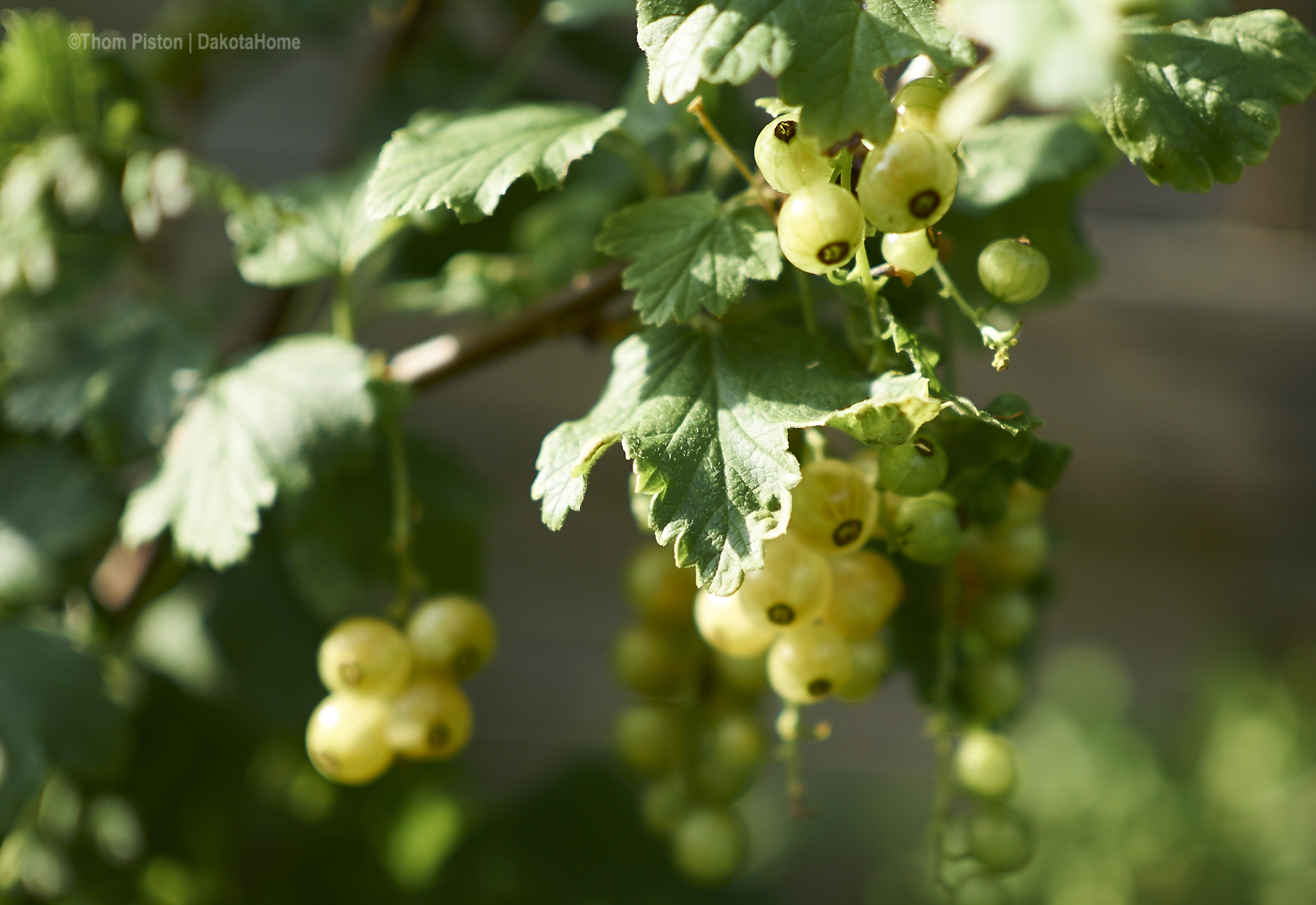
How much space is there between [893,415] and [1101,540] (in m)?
1.01

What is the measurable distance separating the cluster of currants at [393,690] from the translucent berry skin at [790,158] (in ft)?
0.81

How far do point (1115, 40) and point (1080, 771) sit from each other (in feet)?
2.98

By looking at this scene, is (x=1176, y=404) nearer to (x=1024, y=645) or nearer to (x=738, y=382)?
(x=1024, y=645)

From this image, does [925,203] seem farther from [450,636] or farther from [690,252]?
[450,636]

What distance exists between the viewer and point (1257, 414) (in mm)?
1063

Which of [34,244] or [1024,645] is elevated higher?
[34,244]

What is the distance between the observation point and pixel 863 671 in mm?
375

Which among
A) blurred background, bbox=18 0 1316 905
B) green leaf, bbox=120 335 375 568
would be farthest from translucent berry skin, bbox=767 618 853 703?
blurred background, bbox=18 0 1316 905

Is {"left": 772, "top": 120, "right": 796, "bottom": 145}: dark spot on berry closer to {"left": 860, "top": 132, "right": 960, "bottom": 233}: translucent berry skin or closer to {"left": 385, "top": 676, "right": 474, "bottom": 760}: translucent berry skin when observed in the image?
{"left": 860, "top": 132, "right": 960, "bottom": 233}: translucent berry skin

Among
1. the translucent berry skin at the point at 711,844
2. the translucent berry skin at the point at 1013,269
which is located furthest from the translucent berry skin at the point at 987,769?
the translucent berry skin at the point at 1013,269

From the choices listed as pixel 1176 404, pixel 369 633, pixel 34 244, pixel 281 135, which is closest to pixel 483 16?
pixel 281 135

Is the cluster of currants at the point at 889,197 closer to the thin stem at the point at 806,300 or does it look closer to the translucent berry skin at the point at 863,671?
the thin stem at the point at 806,300

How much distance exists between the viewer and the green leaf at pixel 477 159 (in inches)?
12.4

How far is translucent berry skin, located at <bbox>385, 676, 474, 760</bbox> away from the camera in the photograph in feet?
1.31
